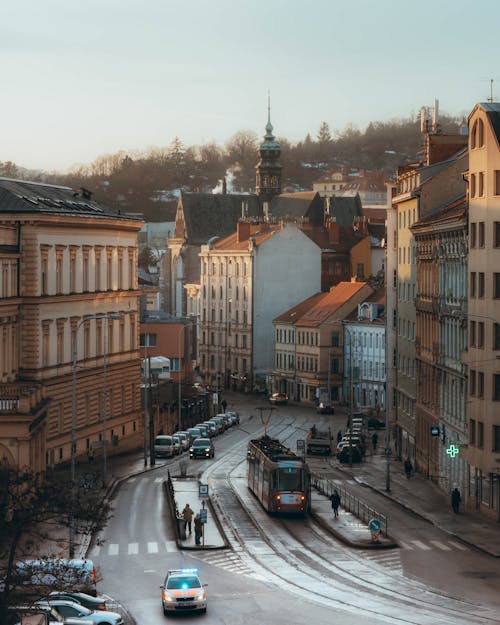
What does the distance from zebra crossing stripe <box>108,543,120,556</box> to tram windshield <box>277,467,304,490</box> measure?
12181mm

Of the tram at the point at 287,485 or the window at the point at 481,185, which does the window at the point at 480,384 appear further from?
the tram at the point at 287,485

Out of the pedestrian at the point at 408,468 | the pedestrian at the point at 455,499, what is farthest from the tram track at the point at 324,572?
the pedestrian at the point at 408,468

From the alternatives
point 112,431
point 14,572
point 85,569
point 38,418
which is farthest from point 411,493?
point 14,572

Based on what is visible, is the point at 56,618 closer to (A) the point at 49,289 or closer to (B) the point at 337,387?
(A) the point at 49,289

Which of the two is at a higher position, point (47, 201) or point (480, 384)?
point (47, 201)

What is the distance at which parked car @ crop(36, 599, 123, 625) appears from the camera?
2039 inches

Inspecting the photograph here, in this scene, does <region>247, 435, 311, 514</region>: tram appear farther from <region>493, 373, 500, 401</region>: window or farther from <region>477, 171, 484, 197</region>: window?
<region>477, 171, 484, 197</region>: window

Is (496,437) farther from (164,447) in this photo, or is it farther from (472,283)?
(164,447)

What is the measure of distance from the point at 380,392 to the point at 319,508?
74018 millimetres

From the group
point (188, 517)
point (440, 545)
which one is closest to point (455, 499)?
point (440, 545)

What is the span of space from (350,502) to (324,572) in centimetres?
2417

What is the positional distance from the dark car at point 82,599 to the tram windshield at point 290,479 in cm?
2928

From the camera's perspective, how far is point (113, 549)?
71.9 meters

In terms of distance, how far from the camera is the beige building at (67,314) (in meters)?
106
